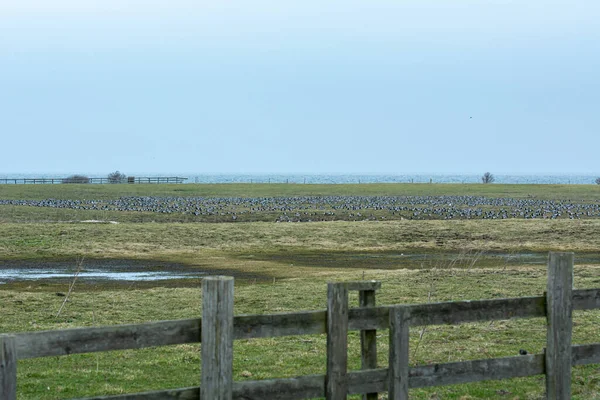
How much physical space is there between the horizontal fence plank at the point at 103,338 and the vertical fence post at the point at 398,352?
181cm

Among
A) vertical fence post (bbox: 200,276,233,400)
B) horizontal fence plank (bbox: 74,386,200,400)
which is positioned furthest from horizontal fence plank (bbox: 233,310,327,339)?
horizontal fence plank (bbox: 74,386,200,400)

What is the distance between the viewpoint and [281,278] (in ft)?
86.7

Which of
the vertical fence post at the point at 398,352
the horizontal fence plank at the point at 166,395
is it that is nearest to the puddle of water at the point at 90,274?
the vertical fence post at the point at 398,352

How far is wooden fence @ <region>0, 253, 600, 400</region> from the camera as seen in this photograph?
625 centimetres

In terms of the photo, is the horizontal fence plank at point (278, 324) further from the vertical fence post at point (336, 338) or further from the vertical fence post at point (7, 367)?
the vertical fence post at point (7, 367)

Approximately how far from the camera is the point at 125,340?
6.35m

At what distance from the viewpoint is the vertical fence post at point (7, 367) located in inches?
228

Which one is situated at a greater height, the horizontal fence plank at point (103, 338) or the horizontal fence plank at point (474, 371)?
the horizontal fence plank at point (103, 338)

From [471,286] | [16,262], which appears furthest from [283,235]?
[471,286]

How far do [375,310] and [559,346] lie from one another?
2.01 m

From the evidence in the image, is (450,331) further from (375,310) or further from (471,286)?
(375,310)

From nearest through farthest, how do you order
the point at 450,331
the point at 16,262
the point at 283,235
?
1. the point at 450,331
2. the point at 16,262
3. the point at 283,235

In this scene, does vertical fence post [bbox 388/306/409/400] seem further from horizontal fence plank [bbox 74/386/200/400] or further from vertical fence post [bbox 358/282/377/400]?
horizontal fence plank [bbox 74/386/200/400]

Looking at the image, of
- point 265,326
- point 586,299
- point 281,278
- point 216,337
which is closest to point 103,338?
point 216,337
